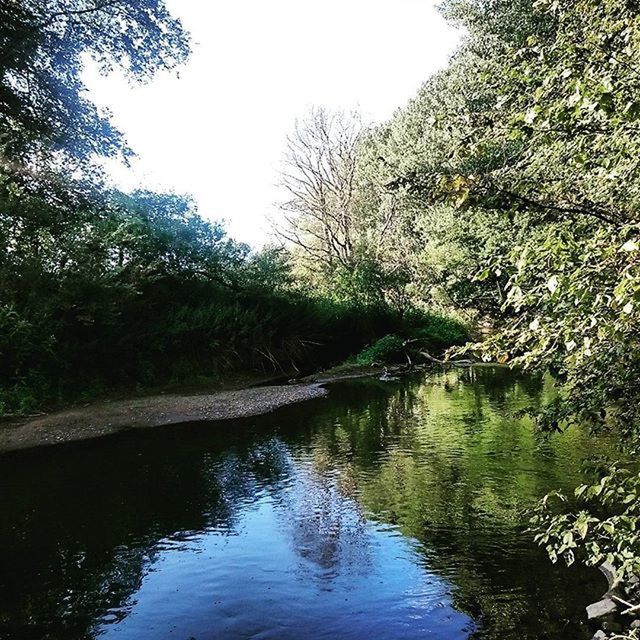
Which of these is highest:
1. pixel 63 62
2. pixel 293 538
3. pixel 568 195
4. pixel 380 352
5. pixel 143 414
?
pixel 63 62

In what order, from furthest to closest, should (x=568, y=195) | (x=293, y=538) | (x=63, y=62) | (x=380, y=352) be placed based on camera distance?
(x=380, y=352) → (x=63, y=62) → (x=293, y=538) → (x=568, y=195)

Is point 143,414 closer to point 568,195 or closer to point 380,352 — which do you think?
point 380,352

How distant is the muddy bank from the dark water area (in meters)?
1.52

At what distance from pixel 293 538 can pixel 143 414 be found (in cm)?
1036

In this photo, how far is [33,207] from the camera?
13180 mm

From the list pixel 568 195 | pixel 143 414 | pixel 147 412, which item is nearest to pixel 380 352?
pixel 147 412

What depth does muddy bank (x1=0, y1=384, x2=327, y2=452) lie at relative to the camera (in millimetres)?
14344

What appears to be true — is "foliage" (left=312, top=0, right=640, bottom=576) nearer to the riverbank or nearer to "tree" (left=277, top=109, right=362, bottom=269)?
the riverbank

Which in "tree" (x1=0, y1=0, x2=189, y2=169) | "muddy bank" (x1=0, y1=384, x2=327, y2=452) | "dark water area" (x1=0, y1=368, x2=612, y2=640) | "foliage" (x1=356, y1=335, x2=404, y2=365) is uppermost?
"tree" (x1=0, y1=0, x2=189, y2=169)

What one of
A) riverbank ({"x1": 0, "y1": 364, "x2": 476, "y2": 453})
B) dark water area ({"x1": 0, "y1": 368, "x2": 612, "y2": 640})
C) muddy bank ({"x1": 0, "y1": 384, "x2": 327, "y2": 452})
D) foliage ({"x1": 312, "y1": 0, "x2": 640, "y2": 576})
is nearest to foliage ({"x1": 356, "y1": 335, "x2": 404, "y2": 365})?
riverbank ({"x1": 0, "y1": 364, "x2": 476, "y2": 453})

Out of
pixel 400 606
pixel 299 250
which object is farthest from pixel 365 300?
pixel 400 606

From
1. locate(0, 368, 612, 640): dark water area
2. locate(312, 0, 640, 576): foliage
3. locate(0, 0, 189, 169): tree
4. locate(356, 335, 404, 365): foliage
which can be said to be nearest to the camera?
locate(312, 0, 640, 576): foliage

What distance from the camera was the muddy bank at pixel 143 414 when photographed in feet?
47.1

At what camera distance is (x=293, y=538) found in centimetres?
779
